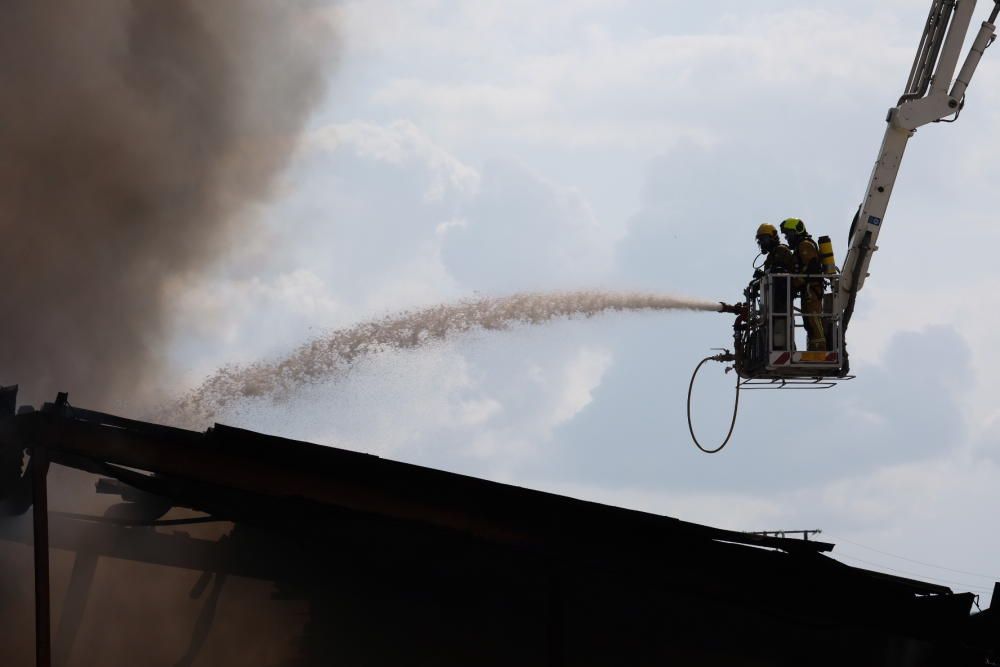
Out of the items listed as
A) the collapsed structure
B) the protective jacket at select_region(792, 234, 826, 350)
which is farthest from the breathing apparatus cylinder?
the collapsed structure

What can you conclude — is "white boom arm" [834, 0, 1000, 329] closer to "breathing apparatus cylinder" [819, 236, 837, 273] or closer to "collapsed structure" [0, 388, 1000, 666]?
"breathing apparatus cylinder" [819, 236, 837, 273]

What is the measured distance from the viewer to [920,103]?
56.8 feet

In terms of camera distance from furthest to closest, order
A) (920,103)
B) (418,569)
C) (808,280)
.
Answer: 1. (920,103)
2. (808,280)
3. (418,569)

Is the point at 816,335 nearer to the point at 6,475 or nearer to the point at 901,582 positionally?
the point at 901,582

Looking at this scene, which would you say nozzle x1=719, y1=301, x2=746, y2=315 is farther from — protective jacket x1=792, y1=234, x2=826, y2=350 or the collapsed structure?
the collapsed structure

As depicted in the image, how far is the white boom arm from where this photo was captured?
1700 cm

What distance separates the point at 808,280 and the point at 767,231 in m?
0.82

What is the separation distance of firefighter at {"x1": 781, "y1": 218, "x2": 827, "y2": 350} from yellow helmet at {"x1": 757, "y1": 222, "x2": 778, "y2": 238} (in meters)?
0.12

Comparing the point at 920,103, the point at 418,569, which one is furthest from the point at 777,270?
the point at 418,569

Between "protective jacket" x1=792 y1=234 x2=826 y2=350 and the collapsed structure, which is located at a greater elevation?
"protective jacket" x1=792 y1=234 x2=826 y2=350

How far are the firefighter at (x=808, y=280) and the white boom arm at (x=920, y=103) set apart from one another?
78 centimetres

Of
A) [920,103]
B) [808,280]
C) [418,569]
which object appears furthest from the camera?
[920,103]

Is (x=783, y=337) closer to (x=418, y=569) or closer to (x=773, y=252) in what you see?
(x=773, y=252)

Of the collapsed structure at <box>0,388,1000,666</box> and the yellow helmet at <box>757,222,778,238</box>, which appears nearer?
the collapsed structure at <box>0,388,1000,666</box>
